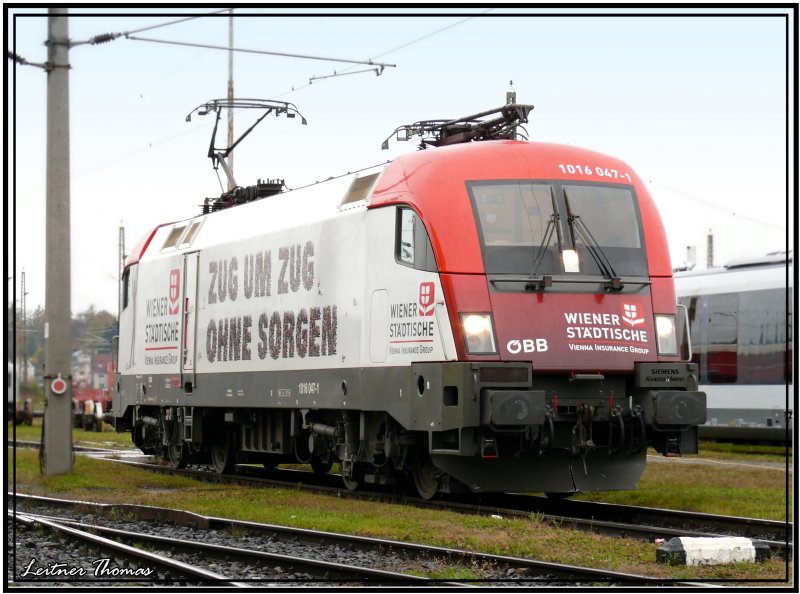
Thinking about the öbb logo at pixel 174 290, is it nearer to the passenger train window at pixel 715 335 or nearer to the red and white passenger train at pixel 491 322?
the red and white passenger train at pixel 491 322

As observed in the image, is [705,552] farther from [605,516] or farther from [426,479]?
[426,479]

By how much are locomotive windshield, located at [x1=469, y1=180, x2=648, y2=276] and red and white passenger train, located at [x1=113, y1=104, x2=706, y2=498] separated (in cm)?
1

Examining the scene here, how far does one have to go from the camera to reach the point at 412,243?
13422 millimetres

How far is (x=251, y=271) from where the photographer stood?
17469 millimetres

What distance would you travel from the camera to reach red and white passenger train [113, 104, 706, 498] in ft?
42.0

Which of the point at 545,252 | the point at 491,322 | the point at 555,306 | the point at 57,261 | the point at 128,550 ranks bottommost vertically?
the point at 128,550

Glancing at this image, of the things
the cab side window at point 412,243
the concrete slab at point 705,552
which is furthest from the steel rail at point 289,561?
the cab side window at point 412,243

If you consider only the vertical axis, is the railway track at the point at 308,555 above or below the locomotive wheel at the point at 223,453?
below

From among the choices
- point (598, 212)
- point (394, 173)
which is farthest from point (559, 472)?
point (394, 173)

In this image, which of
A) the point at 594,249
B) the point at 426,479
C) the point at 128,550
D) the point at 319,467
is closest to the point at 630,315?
the point at 594,249

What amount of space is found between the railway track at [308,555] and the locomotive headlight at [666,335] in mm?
4218

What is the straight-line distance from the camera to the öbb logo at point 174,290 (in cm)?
1992

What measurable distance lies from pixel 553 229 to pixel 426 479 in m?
3.37

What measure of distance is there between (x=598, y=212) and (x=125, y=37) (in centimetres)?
852
